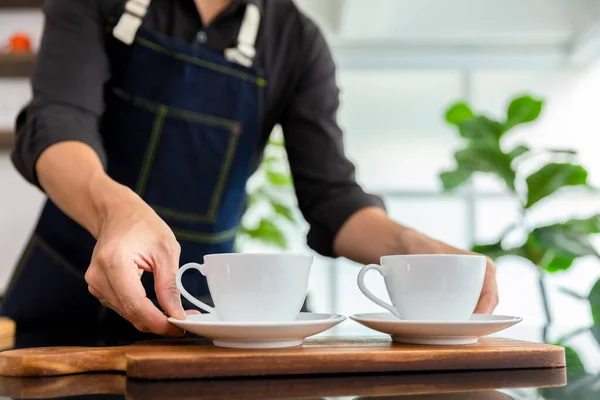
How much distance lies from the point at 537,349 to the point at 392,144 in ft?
15.3

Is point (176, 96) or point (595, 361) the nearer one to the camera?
point (595, 361)

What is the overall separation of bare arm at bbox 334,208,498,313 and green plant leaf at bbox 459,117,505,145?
145 cm

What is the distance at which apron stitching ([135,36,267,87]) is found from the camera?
4.25 feet

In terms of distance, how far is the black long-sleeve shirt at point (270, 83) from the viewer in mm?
1106

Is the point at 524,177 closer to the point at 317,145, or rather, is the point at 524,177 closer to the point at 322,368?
the point at 317,145

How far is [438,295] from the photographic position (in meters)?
0.68

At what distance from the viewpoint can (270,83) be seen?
1.39 meters

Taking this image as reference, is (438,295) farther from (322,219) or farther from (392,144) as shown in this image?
(392,144)

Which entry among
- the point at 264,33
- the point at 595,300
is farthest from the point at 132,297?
the point at 595,300

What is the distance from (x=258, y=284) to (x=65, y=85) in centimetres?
66

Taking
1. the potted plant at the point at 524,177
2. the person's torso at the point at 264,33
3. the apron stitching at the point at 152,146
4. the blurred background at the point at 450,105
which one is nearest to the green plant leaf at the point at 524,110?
the potted plant at the point at 524,177

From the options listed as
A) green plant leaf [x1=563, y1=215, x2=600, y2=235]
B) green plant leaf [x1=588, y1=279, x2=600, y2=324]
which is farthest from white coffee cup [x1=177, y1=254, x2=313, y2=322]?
green plant leaf [x1=563, y1=215, x2=600, y2=235]

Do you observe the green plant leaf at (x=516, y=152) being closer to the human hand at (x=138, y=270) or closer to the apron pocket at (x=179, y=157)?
the apron pocket at (x=179, y=157)

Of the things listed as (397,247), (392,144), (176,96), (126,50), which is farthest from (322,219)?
(392,144)
